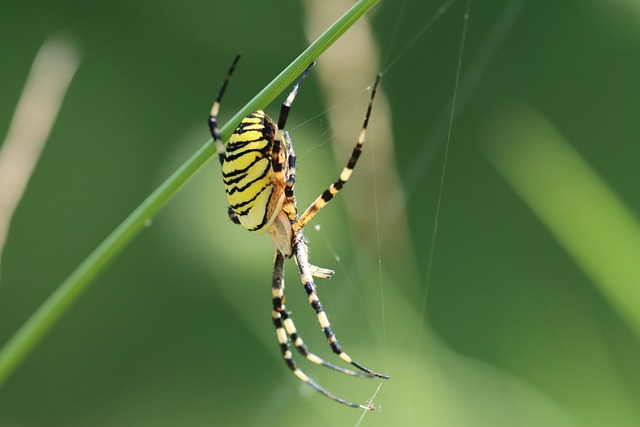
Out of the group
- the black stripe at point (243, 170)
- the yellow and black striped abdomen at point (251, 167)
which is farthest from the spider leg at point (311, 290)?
the black stripe at point (243, 170)

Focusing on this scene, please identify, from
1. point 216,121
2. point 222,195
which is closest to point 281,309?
point 216,121

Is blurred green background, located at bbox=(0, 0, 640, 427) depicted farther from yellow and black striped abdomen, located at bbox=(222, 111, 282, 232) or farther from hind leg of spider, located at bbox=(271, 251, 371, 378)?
yellow and black striped abdomen, located at bbox=(222, 111, 282, 232)

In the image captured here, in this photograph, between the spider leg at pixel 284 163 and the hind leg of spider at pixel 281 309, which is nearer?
the spider leg at pixel 284 163

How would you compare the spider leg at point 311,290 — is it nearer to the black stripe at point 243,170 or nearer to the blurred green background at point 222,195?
the black stripe at point 243,170

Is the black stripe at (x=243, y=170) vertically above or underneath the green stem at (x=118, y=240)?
above

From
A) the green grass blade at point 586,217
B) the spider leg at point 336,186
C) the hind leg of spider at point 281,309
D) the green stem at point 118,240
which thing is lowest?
the green stem at point 118,240

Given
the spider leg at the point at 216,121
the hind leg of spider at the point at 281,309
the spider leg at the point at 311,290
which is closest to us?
the spider leg at the point at 216,121

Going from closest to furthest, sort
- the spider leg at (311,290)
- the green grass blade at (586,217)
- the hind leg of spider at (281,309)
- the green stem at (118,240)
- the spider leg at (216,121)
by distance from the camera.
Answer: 1. the green stem at (118,240)
2. the spider leg at (216,121)
3. the green grass blade at (586,217)
4. the spider leg at (311,290)
5. the hind leg of spider at (281,309)

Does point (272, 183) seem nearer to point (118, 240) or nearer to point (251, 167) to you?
point (251, 167)
